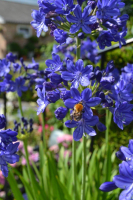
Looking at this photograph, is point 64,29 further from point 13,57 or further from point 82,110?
point 13,57

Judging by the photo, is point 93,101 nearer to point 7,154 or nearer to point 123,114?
point 123,114

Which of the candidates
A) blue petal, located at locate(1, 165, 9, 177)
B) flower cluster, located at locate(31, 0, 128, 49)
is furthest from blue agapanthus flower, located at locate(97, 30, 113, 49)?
blue petal, located at locate(1, 165, 9, 177)

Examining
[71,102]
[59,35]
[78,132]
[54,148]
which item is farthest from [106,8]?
[54,148]

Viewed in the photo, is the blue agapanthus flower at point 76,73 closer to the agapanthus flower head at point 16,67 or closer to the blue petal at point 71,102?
the blue petal at point 71,102

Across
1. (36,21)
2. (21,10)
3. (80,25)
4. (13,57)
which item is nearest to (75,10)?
(80,25)

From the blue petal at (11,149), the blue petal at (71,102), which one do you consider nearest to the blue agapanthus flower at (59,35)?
the blue petal at (71,102)
